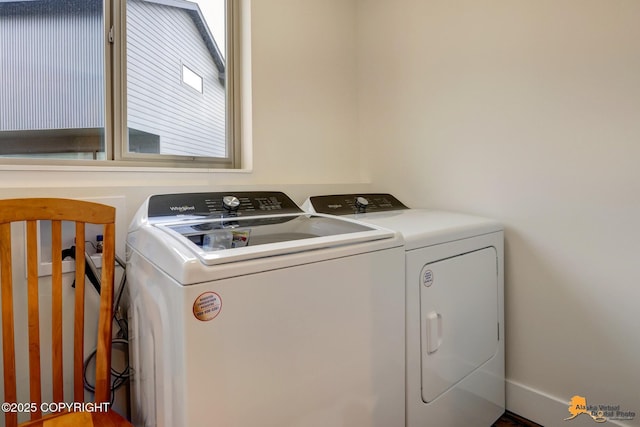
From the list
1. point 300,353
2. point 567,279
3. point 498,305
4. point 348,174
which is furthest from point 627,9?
point 300,353

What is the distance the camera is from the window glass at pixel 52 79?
50.4 inches

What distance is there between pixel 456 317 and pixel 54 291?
4.47 ft

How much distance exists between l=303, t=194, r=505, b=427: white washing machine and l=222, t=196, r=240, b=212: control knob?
1.20 ft

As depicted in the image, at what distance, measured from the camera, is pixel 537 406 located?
1.58 m

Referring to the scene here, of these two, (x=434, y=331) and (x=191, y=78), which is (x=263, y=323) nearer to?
(x=434, y=331)

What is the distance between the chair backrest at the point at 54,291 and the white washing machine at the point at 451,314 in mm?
862

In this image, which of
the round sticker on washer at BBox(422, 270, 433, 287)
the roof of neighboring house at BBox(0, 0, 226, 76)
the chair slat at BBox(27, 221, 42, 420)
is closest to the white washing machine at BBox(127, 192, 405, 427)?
the round sticker on washer at BBox(422, 270, 433, 287)

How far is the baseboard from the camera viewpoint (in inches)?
59.4

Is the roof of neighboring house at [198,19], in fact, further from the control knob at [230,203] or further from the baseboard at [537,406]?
the baseboard at [537,406]

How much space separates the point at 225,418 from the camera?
76 centimetres

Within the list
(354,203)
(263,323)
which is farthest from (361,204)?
(263,323)

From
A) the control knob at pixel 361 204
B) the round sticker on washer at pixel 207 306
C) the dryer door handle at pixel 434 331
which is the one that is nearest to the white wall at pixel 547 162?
the control knob at pixel 361 204

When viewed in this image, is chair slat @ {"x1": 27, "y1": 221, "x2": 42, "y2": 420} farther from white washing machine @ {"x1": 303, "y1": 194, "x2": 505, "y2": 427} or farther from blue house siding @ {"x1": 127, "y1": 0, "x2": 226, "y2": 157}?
white washing machine @ {"x1": 303, "y1": 194, "x2": 505, "y2": 427}

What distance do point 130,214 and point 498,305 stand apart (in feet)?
5.33
